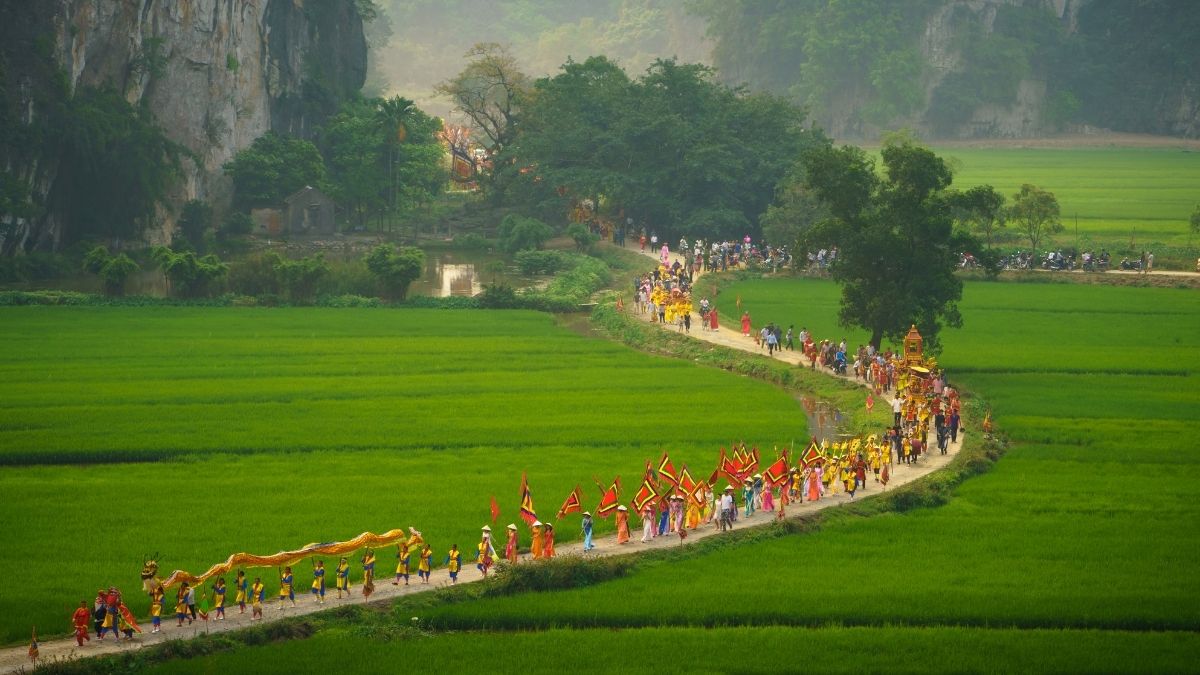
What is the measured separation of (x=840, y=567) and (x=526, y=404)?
15.3 meters

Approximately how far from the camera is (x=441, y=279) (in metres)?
73.4

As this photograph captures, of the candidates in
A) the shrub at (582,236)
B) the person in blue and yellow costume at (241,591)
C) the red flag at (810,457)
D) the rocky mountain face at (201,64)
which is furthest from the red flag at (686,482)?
the shrub at (582,236)

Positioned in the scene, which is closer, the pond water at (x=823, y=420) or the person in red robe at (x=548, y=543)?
the person in red robe at (x=548, y=543)

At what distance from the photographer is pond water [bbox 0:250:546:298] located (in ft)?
211

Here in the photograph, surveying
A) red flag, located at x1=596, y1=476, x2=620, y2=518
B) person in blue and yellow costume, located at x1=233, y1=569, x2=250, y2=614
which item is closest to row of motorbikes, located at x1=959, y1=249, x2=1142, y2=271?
red flag, located at x1=596, y1=476, x2=620, y2=518

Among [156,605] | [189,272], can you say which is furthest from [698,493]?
[189,272]

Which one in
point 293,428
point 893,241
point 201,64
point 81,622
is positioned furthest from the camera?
point 201,64

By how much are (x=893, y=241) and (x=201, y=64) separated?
42.3 m

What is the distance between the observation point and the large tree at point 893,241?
48938 mm

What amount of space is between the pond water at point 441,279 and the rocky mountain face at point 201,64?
3793 millimetres

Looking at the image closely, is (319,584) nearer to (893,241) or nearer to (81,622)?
(81,622)

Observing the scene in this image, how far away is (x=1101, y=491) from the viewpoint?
3481cm

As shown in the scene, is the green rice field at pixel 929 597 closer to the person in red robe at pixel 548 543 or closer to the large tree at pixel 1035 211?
the person in red robe at pixel 548 543

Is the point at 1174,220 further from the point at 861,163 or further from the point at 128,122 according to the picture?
the point at 128,122
